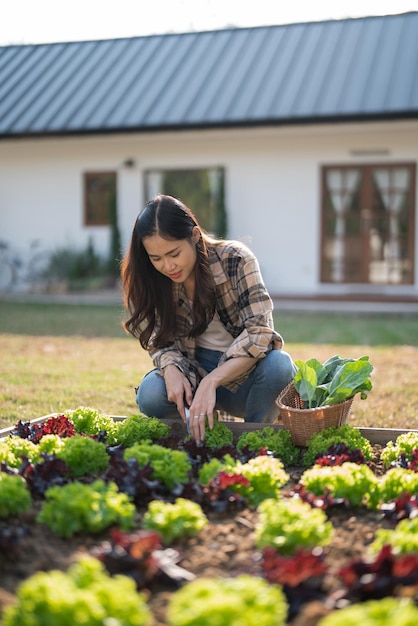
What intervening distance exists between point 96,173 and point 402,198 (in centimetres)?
605

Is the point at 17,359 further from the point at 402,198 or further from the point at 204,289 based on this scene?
the point at 402,198

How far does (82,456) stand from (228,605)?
150 centimetres

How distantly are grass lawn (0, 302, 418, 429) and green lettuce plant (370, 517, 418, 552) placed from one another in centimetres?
245

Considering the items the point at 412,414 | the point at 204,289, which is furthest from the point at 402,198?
the point at 204,289

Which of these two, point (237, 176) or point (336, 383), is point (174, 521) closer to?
point (336, 383)

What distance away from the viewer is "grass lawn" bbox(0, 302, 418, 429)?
5.54m

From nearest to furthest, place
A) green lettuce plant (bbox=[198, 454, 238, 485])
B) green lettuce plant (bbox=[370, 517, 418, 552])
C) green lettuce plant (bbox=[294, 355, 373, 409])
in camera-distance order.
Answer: green lettuce plant (bbox=[370, 517, 418, 552]) < green lettuce plant (bbox=[198, 454, 238, 485]) < green lettuce plant (bbox=[294, 355, 373, 409])

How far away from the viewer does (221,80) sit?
15.2m

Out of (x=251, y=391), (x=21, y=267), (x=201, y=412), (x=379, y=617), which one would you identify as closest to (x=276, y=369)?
(x=251, y=391)

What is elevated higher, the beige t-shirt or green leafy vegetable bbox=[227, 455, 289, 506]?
the beige t-shirt

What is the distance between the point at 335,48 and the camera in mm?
15188

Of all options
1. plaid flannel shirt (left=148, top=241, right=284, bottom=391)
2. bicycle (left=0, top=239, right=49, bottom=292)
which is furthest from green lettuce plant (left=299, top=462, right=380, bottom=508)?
bicycle (left=0, top=239, right=49, bottom=292)

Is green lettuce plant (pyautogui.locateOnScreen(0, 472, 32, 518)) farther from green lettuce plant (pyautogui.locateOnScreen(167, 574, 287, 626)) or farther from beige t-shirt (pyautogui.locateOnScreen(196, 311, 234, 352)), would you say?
beige t-shirt (pyautogui.locateOnScreen(196, 311, 234, 352))

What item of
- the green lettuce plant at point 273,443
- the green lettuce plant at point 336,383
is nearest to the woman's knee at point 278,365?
the green lettuce plant at point 336,383
